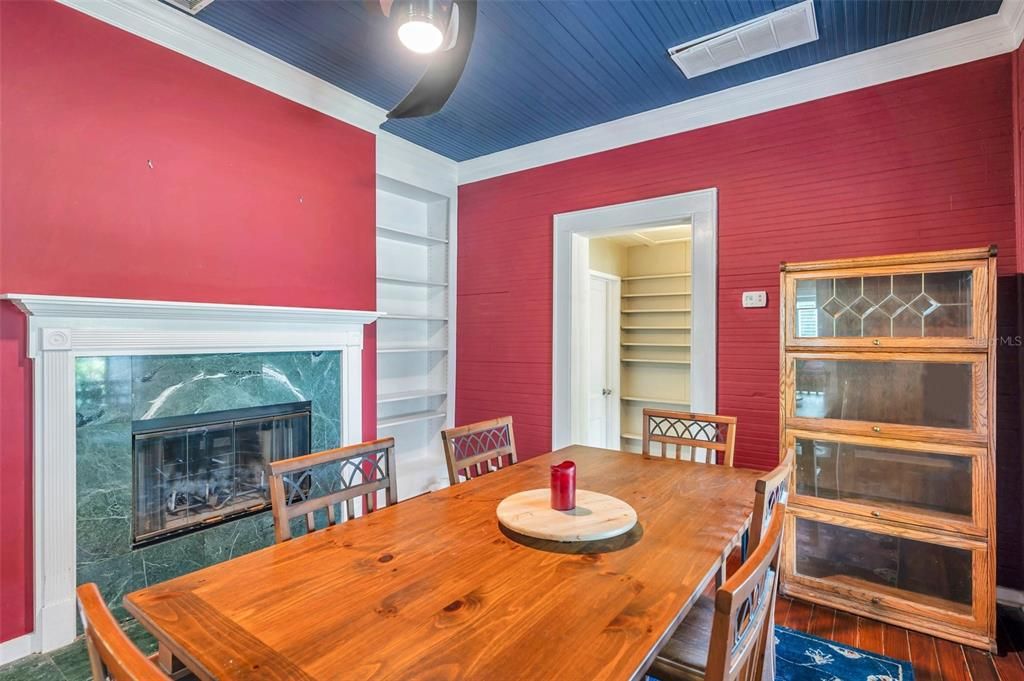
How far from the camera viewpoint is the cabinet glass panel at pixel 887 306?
2.38m

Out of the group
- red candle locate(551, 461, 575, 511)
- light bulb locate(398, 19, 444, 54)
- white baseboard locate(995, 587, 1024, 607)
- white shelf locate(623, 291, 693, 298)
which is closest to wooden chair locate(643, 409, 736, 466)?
red candle locate(551, 461, 575, 511)

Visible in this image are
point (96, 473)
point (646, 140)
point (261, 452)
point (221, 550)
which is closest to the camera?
point (96, 473)

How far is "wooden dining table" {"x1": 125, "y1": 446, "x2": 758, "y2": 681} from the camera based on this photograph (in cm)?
93

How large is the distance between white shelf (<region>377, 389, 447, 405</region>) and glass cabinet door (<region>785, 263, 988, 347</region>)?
277 centimetres

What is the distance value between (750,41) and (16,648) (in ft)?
14.7

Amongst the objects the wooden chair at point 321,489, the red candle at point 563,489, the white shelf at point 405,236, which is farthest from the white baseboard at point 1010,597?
Answer: the white shelf at point 405,236

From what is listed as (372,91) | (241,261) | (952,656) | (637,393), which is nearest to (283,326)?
(241,261)

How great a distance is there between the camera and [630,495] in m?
1.88

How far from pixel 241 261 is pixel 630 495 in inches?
97.1

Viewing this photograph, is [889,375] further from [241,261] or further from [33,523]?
[33,523]

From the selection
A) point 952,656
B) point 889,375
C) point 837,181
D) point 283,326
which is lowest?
point 952,656

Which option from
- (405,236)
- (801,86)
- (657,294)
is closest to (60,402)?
(405,236)

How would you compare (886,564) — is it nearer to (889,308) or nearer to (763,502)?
(889,308)

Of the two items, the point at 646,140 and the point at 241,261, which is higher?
the point at 646,140
